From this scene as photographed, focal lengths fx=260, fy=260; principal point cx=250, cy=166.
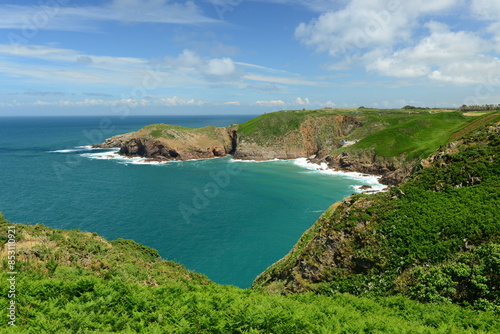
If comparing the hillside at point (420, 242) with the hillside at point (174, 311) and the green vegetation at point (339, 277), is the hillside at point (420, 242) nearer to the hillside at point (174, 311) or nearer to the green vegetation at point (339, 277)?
the green vegetation at point (339, 277)

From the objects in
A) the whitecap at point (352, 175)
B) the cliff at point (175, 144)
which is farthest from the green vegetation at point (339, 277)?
Answer: the cliff at point (175, 144)

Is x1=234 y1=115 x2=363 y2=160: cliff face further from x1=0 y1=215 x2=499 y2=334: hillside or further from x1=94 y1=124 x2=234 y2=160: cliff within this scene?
x1=0 y1=215 x2=499 y2=334: hillside

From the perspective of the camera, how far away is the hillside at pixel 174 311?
11188 millimetres

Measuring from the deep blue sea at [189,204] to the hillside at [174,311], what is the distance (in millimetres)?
21107

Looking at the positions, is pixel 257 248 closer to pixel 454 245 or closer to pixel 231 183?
pixel 454 245

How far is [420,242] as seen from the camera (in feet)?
66.1

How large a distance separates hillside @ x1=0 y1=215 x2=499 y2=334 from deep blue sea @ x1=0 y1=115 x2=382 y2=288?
2111 cm

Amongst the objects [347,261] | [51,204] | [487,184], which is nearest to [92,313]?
[347,261]

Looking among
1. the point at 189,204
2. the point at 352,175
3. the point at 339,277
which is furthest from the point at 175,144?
the point at 339,277

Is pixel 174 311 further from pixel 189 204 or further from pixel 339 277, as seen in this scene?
pixel 189 204

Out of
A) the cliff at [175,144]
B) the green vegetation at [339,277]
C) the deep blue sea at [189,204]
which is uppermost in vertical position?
the cliff at [175,144]

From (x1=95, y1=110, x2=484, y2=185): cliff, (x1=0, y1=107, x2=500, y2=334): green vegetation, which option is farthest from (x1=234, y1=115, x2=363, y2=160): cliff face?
(x1=0, y1=107, x2=500, y2=334): green vegetation

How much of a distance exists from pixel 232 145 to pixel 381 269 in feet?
404

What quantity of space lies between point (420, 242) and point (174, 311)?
18.6 metres
